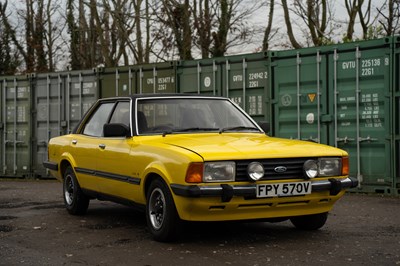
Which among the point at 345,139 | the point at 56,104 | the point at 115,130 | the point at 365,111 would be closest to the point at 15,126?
the point at 56,104

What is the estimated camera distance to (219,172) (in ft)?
18.0

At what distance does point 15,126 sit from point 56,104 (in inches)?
59.5

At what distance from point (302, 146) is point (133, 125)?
1.90m

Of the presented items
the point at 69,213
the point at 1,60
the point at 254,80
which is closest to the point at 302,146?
the point at 69,213

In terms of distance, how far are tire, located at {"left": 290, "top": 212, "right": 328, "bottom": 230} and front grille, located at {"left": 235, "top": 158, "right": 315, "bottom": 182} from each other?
96 cm

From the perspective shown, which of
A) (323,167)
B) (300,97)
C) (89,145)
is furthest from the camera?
(300,97)

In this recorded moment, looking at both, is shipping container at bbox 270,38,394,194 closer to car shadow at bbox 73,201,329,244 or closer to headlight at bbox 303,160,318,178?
car shadow at bbox 73,201,329,244

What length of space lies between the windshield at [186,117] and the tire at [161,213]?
828mm

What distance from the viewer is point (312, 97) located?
11.1 m

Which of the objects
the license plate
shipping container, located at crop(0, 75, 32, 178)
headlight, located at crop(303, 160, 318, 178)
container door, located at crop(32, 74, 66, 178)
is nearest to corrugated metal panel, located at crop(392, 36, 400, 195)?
headlight, located at crop(303, 160, 318, 178)

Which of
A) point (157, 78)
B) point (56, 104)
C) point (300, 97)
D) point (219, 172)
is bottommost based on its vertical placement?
point (219, 172)

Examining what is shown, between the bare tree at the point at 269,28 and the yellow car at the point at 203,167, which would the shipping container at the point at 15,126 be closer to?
the yellow car at the point at 203,167

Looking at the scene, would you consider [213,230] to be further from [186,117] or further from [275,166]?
[275,166]

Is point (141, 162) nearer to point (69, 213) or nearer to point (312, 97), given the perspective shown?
point (69, 213)
